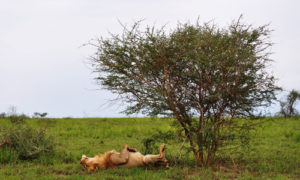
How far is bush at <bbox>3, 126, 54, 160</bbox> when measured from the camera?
9.68 meters

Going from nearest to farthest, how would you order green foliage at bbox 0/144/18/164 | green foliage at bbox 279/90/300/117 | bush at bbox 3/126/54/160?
green foliage at bbox 0/144/18/164, bush at bbox 3/126/54/160, green foliage at bbox 279/90/300/117

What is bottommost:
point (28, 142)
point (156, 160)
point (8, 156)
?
point (8, 156)

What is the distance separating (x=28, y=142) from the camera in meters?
9.74

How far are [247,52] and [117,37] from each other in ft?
11.5

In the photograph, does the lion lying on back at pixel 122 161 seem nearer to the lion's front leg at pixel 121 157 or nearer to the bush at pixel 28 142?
the lion's front leg at pixel 121 157

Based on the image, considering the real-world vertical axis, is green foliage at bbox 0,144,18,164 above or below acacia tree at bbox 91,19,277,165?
below

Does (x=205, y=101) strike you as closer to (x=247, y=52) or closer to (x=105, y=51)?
(x=247, y=52)

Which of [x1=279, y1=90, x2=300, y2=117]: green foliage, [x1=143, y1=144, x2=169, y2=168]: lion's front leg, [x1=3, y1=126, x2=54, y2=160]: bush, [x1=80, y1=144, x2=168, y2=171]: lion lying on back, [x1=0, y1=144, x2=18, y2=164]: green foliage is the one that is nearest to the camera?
[x1=143, y1=144, x2=169, y2=168]: lion's front leg

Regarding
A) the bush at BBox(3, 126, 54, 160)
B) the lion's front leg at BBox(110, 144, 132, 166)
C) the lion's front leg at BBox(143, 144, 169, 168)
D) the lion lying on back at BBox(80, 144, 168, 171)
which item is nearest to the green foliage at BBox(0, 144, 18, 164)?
the bush at BBox(3, 126, 54, 160)

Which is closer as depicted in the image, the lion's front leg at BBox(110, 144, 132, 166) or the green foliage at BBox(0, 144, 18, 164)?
the lion's front leg at BBox(110, 144, 132, 166)

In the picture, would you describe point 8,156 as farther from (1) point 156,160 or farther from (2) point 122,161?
(1) point 156,160

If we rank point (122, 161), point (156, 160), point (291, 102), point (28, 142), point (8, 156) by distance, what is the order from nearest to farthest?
1. point (156, 160)
2. point (122, 161)
3. point (8, 156)
4. point (28, 142)
5. point (291, 102)

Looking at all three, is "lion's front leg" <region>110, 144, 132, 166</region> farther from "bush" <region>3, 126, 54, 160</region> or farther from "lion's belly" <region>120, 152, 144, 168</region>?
"bush" <region>3, 126, 54, 160</region>

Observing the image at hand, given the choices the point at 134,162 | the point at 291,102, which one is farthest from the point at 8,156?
the point at 291,102
